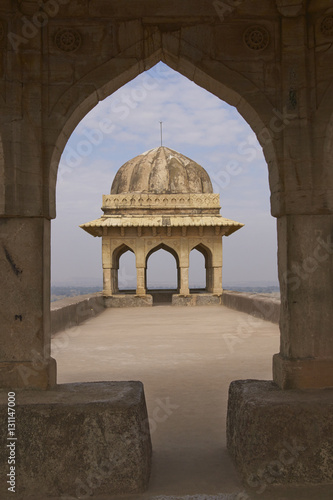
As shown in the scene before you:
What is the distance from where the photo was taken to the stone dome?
20484mm

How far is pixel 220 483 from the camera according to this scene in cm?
339

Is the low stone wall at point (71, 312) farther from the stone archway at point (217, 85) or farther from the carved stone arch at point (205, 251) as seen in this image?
the stone archway at point (217, 85)

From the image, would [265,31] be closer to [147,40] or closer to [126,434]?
[147,40]

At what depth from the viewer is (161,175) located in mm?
20641

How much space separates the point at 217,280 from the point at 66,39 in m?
15.9

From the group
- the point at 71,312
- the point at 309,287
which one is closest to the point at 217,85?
the point at 309,287

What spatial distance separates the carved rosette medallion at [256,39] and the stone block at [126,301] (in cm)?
1520

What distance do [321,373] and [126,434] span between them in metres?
1.63

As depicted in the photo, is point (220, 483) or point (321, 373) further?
point (321, 373)

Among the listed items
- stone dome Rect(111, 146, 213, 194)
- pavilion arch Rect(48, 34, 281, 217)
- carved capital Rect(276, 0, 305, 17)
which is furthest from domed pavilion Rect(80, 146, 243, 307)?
carved capital Rect(276, 0, 305, 17)

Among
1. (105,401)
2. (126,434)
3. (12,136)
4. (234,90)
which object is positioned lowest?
(126,434)

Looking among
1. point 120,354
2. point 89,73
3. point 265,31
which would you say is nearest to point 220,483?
point 89,73

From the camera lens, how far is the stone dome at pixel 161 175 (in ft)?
67.2

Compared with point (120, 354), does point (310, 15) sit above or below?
above
